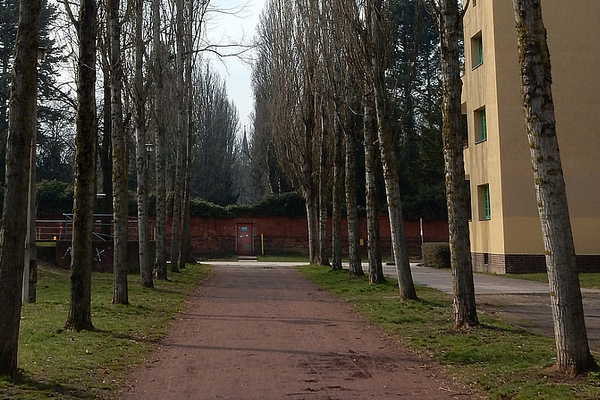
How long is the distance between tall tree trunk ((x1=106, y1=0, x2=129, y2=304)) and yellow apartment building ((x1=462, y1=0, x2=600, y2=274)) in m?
16.1

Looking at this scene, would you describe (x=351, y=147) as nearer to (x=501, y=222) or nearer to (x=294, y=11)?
(x=501, y=222)

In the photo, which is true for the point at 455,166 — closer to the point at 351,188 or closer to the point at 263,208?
the point at 351,188

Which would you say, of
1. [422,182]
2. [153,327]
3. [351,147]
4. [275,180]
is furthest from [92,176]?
[275,180]

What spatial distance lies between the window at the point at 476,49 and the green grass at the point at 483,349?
15805mm

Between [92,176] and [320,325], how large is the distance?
4.99m

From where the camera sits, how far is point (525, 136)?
26547 millimetres

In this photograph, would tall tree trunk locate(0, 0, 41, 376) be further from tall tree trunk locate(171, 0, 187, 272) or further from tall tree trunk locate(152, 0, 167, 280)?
tall tree trunk locate(171, 0, 187, 272)

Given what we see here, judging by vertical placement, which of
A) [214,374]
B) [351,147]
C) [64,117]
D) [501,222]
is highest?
[64,117]

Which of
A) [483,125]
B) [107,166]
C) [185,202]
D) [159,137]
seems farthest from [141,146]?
[483,125]

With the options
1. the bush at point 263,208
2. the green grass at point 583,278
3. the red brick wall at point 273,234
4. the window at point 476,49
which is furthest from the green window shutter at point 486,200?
the bush at point 263,208

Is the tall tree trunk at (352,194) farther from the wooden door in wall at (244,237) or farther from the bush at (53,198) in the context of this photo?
the wooden door in wall at (244,237)

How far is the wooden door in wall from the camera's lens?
52050mm

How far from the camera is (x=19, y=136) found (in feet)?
24.8

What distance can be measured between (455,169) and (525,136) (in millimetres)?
16118
